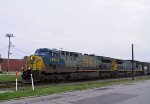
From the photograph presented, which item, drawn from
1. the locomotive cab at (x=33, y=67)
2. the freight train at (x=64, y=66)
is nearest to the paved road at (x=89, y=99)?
the locomotive cab at (x=33, y=67)

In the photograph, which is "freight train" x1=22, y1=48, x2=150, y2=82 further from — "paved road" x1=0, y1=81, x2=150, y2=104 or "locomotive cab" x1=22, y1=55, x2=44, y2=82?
"paved road" x1=0, y1=81, x2=150, y2=104

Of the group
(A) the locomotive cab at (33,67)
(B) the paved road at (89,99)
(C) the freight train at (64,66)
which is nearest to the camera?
(B) the paved road at (89,99)

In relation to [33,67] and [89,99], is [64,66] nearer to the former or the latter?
[33,67]

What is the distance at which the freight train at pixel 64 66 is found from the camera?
31.8 metres

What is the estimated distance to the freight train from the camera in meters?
31.8

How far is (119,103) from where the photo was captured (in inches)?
599

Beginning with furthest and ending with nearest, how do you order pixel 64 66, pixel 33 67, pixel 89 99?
1. pixel 64 66
2. pixel 33 67
3. pixel 89 99

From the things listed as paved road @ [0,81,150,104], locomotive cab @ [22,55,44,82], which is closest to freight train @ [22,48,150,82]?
locomotive cab @ [22,55,44,82]

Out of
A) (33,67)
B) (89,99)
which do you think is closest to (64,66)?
(33,67)

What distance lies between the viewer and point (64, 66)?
117 feet

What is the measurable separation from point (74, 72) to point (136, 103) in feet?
76.2

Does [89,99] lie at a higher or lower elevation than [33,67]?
lower

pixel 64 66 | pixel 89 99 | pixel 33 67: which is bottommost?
pixel 89 99

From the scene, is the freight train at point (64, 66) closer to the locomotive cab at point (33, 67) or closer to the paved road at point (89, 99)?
the locomotive cab at point (33, 67)
